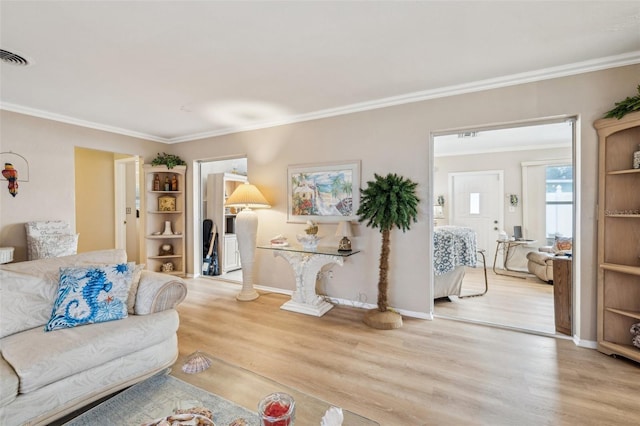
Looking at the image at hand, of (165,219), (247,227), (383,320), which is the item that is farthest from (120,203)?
(383,320)

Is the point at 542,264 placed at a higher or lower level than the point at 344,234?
lower

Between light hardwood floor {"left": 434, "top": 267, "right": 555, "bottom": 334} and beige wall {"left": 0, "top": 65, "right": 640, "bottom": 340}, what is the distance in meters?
0.45

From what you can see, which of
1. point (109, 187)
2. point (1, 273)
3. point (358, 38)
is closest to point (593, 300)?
point (358, 38)

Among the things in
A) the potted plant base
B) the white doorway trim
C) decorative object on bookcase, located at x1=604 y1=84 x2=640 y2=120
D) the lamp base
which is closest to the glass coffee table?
the potted plant base

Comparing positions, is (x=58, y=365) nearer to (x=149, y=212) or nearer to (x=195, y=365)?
(x=195, y=365)

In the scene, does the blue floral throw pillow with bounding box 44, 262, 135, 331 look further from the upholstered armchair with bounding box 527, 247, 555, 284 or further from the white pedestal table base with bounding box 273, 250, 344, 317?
the upholstered armchair with bounding box 527, 247, 555, 284

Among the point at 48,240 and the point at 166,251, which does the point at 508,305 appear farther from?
the point at 48,240

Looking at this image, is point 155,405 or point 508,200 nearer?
point 155,405

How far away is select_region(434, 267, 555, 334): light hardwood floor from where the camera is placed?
2891mm

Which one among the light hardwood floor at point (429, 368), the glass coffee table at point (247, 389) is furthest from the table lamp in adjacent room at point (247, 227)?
the glass coffee table at point (247, 389)

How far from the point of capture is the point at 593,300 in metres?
2.36

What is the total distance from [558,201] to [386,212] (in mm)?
4309

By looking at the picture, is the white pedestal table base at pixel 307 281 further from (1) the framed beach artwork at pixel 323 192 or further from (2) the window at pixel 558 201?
(2) the window at pixel 558 201

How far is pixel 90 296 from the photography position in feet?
5.94
